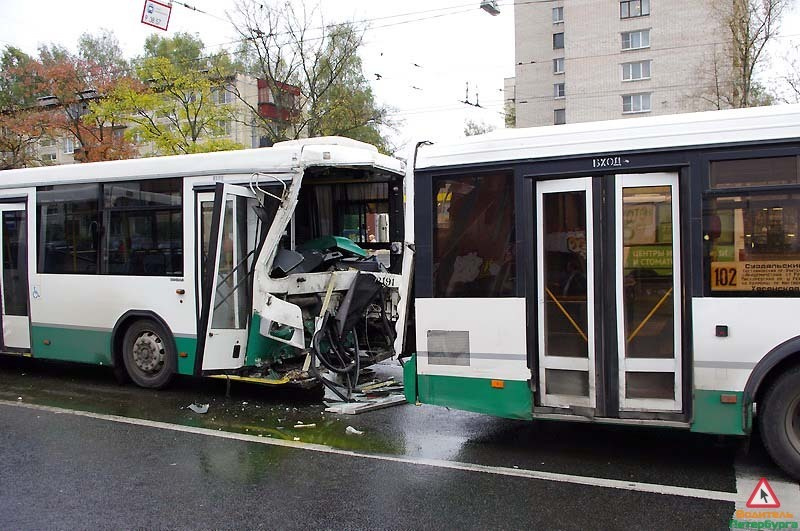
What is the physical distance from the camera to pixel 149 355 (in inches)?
341

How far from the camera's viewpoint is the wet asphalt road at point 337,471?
15.2 feet

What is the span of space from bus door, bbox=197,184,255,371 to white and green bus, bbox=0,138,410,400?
0.01 metres

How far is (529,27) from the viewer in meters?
54.2

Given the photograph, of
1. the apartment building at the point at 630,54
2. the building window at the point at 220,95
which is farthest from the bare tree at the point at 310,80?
the apartment building at the point at 630,54

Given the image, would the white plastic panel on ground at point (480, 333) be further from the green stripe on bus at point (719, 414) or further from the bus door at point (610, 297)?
the green stripe on bus at point (719, 414)

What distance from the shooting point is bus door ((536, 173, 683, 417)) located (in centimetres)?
536

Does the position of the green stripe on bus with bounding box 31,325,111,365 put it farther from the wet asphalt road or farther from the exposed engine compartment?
the exposed engine compartment

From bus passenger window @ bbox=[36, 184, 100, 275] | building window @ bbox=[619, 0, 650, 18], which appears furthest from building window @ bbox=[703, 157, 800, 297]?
building window @ bbox=[619, 0, 650, 18]

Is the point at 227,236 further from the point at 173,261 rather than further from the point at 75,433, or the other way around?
the point at 75,433

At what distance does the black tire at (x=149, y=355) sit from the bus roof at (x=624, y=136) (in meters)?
4.47

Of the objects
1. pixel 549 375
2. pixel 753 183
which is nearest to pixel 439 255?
pixel 549 375

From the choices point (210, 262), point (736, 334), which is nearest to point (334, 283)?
point (210, 262)

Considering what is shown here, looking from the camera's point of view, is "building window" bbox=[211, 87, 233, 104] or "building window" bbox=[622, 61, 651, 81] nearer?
"building window" bbox=[211, 87, 233, 104]

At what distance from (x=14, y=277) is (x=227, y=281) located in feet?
13.4
